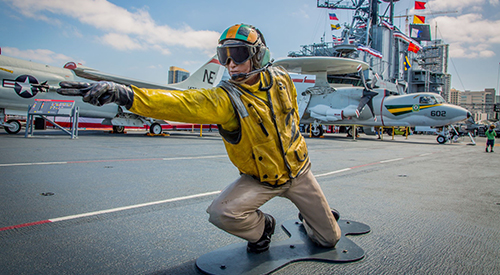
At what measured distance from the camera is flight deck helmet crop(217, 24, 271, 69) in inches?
73.8

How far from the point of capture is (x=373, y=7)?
47594mm

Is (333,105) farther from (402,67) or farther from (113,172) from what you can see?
(402,67)

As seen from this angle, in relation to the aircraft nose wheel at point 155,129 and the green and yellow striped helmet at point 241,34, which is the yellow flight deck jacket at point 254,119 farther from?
the aircraft nose wheel at point 155,129

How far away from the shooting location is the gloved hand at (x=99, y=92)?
4.37 ft

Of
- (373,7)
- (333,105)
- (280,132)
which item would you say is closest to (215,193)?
(280,132)

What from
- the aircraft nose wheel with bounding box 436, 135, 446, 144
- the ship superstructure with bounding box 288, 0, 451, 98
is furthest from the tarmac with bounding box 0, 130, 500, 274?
the ship superstructure with bounding box 288, 0, 451, 98

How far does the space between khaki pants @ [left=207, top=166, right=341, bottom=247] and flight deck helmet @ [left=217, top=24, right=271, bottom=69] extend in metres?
0.82

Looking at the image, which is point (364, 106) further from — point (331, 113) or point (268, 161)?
point (268, 161)

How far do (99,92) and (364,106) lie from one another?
1901 cm

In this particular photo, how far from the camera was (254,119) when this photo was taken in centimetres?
178

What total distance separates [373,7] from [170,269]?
5549 cm

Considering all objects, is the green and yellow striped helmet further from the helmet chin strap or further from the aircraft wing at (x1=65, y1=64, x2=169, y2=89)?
the aircraft wing at (x1=65, y1=64, x2=169, y2=89)

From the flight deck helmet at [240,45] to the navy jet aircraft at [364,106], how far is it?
17279 mm

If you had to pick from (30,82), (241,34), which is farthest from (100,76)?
(241,34)
